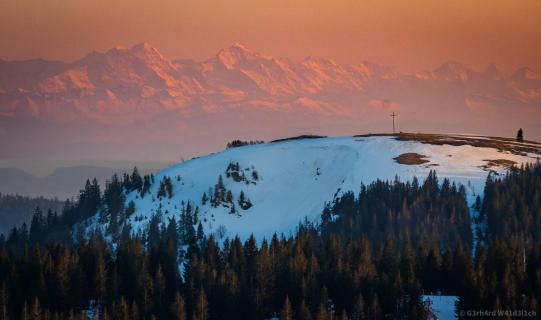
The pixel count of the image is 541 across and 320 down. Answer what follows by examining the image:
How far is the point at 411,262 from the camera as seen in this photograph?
646 feet

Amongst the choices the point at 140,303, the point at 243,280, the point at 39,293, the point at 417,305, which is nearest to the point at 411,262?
the point at 417,305

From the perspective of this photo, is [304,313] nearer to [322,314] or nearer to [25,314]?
[322,314]

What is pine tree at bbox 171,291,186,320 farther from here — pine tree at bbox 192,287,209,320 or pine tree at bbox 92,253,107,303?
pine tree at bbox 92,253,107,303

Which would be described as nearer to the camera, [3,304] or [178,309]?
[178,309]

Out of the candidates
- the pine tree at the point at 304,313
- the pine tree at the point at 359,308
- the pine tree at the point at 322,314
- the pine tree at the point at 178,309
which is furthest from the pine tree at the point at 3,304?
the pine tree at the point at 359,308

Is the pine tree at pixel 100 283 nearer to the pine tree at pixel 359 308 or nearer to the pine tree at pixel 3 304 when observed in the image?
the pine tree at pixel 3 304

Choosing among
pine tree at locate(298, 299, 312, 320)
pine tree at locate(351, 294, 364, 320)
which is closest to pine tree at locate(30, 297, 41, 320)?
pine tree at locate(298, 299, 312, 320)

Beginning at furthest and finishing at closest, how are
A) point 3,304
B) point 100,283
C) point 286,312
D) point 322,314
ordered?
point 100,283 → point 3,304 → point 286,312 → point 322,314

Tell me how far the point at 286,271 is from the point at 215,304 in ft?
48.5

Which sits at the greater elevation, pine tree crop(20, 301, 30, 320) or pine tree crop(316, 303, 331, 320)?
pine tree crop(20, 301, 30, 320)

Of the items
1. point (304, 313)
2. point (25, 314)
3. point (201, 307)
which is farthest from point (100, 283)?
point (304, 313)

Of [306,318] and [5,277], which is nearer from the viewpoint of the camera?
[306,318]

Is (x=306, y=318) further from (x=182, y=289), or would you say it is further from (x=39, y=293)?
(x=39, y=293)

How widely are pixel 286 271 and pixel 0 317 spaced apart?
4733cm
